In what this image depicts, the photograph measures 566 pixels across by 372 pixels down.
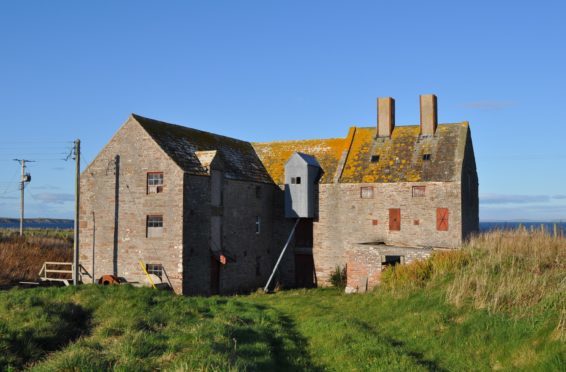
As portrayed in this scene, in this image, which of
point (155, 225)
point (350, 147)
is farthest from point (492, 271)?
point (350, 147)

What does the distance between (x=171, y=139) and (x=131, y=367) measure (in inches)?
850

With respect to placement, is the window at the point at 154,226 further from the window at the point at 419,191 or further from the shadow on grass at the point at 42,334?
the window at the point at 419,191

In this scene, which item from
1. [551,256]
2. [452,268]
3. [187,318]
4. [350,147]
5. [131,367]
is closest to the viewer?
[131,367]

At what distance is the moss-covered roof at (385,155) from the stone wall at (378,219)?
2.16ft

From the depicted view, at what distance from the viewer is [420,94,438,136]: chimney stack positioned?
3531 centimetres

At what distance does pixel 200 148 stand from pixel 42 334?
18329mm

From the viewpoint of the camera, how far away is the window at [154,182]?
29078mm

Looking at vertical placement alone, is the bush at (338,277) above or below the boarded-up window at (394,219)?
below

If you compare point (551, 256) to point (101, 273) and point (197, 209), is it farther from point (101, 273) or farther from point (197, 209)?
point (101, 273)

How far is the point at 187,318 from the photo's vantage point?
17547mm

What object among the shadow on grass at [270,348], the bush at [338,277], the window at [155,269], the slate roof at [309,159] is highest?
the slate roof at [309,159]

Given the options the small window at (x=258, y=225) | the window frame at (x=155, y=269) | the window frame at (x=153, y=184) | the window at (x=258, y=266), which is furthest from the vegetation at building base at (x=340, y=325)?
the small window at (x=258, y=225)

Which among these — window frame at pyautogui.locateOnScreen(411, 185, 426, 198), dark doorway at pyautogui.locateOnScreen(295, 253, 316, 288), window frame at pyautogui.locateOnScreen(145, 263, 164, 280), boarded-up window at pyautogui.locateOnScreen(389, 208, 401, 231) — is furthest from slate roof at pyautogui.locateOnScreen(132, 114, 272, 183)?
window frame at pyautogui.locateOnScreen(411, 185, 426, 198)

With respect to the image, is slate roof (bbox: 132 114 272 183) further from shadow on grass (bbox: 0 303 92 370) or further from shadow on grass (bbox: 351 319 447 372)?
shadow on grass (bbox: 351 319 447 372)
